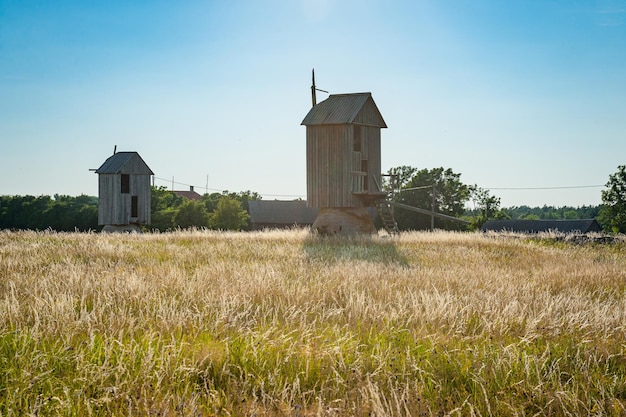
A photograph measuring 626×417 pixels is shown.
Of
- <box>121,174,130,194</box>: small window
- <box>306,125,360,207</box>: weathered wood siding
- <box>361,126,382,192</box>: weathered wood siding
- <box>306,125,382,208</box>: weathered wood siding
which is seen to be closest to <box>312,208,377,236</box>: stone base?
<box>306,125,382,208</box>: weathered wood siding

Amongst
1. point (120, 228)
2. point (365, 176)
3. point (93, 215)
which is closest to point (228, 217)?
point (93, 215)

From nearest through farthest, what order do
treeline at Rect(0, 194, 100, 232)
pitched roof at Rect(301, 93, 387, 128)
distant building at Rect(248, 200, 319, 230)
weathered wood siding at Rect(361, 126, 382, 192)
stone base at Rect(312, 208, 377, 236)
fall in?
pitched roof at Rect(301, 93, 387, 128)
stone base at Rect(312, 208, 377, 236)
weathered wood siding at Rect(361, 126, 382, 192)
treeline at Rect(0, 194, 100, 232)
distant building at Rect(248, 200, 319, 230)

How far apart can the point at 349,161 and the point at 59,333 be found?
942 inches

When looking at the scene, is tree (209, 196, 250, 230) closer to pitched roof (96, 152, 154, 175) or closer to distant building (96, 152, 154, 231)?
distant building (96, 152, 154, 231)

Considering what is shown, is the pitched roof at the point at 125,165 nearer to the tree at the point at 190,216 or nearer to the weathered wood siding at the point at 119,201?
the weathered wood siding at the point at 119,201

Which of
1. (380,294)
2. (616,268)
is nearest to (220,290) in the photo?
(380,294)

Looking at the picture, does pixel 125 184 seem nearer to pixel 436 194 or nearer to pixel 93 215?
pixel 93 215

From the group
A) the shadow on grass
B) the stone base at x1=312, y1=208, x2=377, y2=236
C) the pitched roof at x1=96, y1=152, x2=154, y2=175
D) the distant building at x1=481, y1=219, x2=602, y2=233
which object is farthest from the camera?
the distant building at x1=481, y1=219, x2=602, y2=233

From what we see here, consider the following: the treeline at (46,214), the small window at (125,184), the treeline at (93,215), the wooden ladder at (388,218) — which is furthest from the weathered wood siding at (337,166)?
the treeline at (46,214)

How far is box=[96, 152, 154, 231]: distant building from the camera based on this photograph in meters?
36.0

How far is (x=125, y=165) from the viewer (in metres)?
36.3

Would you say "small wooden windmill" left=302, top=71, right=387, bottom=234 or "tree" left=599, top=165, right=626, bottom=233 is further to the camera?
"tree" left=599, top=165, right=626, bottom=233

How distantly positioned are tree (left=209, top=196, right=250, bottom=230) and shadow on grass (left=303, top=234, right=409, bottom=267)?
34343 millimetres

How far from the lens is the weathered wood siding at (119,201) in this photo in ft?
118
